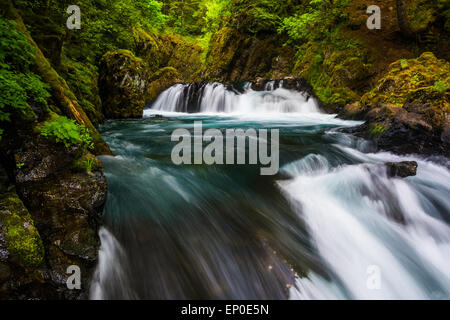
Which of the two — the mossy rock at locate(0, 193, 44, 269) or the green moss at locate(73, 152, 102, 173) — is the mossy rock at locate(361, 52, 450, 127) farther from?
the mossy rock at locate(0, 193, 44, 269)

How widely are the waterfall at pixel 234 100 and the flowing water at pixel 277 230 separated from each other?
669cm

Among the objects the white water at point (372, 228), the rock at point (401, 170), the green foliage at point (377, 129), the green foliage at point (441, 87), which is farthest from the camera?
the green foliage at point (377, 129)

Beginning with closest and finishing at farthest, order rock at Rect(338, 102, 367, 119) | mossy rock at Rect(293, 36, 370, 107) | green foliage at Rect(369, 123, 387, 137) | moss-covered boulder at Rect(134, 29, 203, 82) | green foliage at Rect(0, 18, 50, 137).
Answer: green foliage at Rect(0, 18, 50, 137) < green foliage at Rect(369, 123, 387, 137) < rock at Rect(338, 102, 367, 119) < mossy rock at Rect(293, 36, 370, 107) < moss-covered boulder at Rect(134, 29, 203, 82)

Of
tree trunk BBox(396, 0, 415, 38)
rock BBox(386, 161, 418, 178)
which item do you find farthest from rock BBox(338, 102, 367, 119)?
rock BBox(386, 161, 418, 178)

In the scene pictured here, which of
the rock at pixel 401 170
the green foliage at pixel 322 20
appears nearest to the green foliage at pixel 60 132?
the rock at pixel 401 170

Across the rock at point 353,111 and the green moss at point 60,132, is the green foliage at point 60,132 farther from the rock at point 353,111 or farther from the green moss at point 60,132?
the rock at point 353,111

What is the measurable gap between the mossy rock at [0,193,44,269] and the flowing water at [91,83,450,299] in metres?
0.55

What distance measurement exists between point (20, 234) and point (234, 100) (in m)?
11.8

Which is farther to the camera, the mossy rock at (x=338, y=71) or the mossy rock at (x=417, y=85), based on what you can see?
the mossy rock at (x=338, y=71)

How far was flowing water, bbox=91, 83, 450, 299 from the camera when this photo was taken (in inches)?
92.6

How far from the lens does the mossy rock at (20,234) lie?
1811mm

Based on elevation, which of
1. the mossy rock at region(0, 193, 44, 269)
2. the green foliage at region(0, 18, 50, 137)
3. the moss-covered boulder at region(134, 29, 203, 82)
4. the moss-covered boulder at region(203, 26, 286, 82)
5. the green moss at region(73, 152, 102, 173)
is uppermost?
the moss-covered boulder at region(134, 29, 203, 82)
